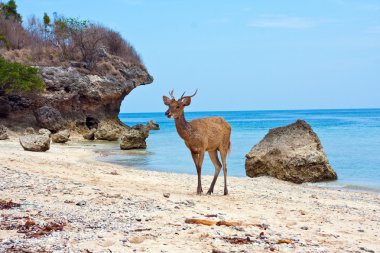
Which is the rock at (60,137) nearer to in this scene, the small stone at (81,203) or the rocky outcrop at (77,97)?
the rocky outcrop at (77,97)

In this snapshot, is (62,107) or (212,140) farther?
(62,107)

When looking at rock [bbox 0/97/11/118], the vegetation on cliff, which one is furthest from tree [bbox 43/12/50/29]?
rock [bbox 0/97/11/118]

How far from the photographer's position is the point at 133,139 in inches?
1019

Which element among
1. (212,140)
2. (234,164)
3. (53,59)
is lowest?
(234,164)

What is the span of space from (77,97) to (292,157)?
25.4 m

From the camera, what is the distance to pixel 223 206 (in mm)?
8586

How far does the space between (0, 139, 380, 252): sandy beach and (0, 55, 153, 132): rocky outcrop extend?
75.7 feet

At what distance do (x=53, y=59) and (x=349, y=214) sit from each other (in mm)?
34380

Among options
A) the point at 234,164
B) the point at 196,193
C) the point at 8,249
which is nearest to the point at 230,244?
the point at 8,249

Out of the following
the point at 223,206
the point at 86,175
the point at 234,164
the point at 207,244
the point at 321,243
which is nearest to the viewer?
the point at 207,244

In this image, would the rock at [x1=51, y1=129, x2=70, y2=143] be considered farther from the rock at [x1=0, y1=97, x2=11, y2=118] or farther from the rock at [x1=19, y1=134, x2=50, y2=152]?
the rock at [x1=0, y1=97, x2=11, y2=118]

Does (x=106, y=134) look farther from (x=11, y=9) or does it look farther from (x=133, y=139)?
(x=11, y=9)

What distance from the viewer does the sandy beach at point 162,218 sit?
18.0 feet

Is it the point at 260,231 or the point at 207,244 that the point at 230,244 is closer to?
the point at 207,244
